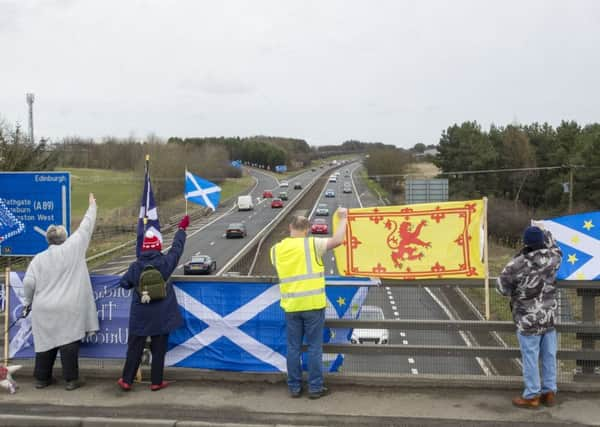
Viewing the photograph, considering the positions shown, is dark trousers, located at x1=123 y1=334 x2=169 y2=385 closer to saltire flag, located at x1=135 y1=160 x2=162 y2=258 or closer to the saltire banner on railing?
the saltire banner on railing

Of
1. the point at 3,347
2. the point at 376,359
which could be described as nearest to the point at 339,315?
the point at 376,359

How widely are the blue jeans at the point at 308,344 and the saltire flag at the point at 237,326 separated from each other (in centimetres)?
49

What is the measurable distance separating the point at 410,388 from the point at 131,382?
2965 millimetres

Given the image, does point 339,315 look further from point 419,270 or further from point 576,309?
point 576,309

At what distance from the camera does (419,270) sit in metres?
6.69

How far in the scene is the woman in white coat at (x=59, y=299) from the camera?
6.65 m

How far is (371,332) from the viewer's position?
8.42 meters

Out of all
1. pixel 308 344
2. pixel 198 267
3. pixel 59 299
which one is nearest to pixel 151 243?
pixel 59 299

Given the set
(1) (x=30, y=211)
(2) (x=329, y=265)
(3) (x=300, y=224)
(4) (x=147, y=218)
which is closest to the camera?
(3) (x=300, y=224)

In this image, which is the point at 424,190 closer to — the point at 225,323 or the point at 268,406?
the point at 225,323

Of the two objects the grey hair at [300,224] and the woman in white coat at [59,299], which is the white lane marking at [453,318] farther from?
the woman in white coat at [59,299]

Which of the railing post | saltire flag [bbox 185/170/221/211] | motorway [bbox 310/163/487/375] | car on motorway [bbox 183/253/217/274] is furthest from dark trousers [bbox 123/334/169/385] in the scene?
car on motorway [bbox 183/253/217/274]

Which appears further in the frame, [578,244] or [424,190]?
[424,190]

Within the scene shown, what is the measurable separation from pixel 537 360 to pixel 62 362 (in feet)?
16.1
